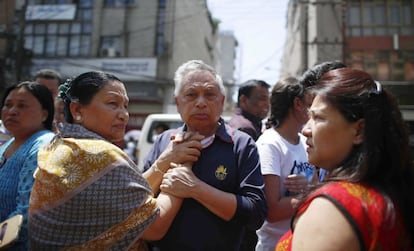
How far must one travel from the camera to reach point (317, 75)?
206 cm

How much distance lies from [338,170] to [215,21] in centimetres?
3096

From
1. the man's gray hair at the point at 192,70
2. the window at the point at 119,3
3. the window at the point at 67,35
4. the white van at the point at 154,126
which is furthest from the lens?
the window at the point at 119,3

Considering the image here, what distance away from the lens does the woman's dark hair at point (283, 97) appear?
2369 millimetres

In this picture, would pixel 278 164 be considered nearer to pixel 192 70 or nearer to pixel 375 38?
pixel 192 70

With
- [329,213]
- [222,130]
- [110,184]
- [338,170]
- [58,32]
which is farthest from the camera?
[58,32]

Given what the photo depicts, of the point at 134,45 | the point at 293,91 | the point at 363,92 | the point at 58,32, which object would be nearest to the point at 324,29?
the point at 134,45

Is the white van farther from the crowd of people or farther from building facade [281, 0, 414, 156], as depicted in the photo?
building facade [281, 0, 414, 156]

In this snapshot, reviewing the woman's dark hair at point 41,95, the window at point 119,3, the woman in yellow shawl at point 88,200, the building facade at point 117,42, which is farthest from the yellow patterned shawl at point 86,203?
the window at point 119,3

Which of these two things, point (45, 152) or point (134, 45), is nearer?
point (45, 152)

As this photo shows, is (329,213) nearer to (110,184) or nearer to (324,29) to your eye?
(110,184)

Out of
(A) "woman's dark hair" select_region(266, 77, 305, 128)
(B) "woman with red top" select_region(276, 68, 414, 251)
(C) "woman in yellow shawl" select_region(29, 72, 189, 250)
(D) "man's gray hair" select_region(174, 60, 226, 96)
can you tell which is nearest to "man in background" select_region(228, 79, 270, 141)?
(A) "woman's dark hair" select_region(266, 77, 305, 128)

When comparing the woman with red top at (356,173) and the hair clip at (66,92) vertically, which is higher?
the hair clip at (66,92)

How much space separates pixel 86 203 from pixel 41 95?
126cm

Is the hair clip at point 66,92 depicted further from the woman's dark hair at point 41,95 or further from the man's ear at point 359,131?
the man's ear at point 359,131
